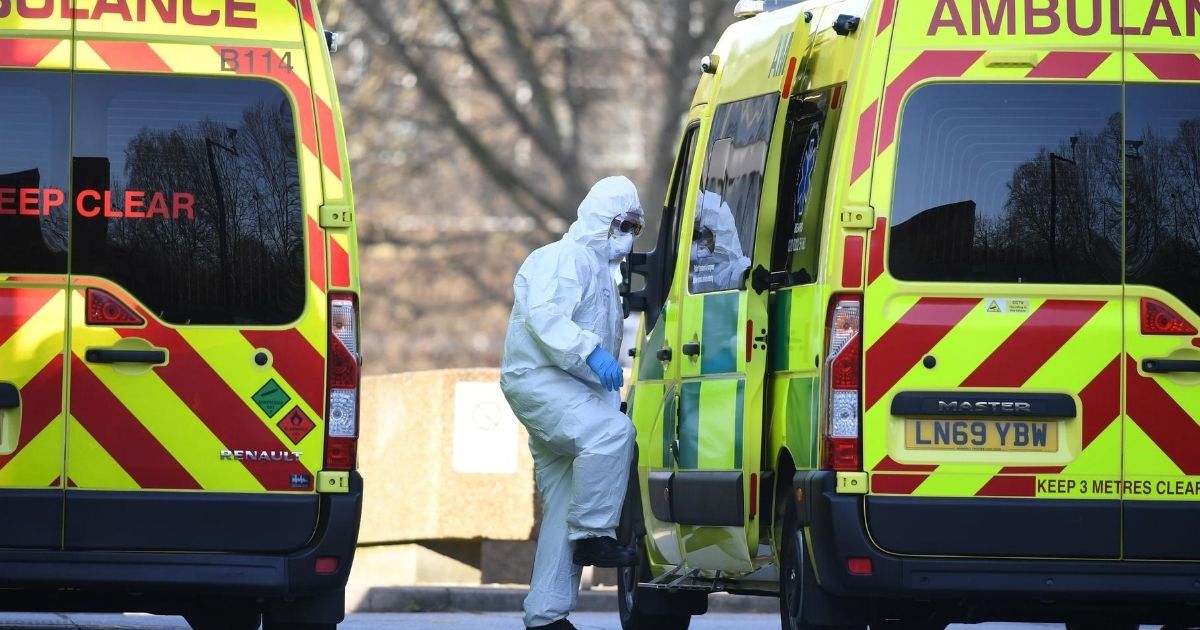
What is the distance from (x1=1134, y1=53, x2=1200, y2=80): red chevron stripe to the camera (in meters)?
7.20

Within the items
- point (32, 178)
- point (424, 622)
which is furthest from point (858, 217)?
point (424, 622)

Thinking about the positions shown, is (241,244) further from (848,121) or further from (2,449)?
(848,121)

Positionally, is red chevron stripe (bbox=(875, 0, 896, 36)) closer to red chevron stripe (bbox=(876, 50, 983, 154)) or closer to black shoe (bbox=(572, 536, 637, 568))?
red chevron stripe (bbox=(876, 50, 983, 154))

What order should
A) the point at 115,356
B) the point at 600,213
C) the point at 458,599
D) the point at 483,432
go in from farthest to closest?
the point at 483,432 < the point at 458,599 < the point at 600,213 < the point at 115,356

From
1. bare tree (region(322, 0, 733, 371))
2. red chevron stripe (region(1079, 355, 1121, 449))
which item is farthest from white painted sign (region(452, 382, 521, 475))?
bare tree (region(322, 0, 733, 371))

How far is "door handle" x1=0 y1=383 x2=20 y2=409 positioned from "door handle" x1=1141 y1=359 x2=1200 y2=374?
3.43m

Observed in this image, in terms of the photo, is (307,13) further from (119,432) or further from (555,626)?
(555,626)

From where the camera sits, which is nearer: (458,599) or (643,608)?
(643,608)

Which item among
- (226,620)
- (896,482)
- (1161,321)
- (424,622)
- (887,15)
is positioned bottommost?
(424,622)

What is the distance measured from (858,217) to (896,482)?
2.66 ft

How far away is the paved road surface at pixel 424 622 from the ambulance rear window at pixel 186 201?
332cm

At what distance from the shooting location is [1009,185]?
7.14m

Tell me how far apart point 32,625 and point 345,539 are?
11.7 feet

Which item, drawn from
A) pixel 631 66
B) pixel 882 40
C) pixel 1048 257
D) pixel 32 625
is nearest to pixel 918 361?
pixel 1048 257
